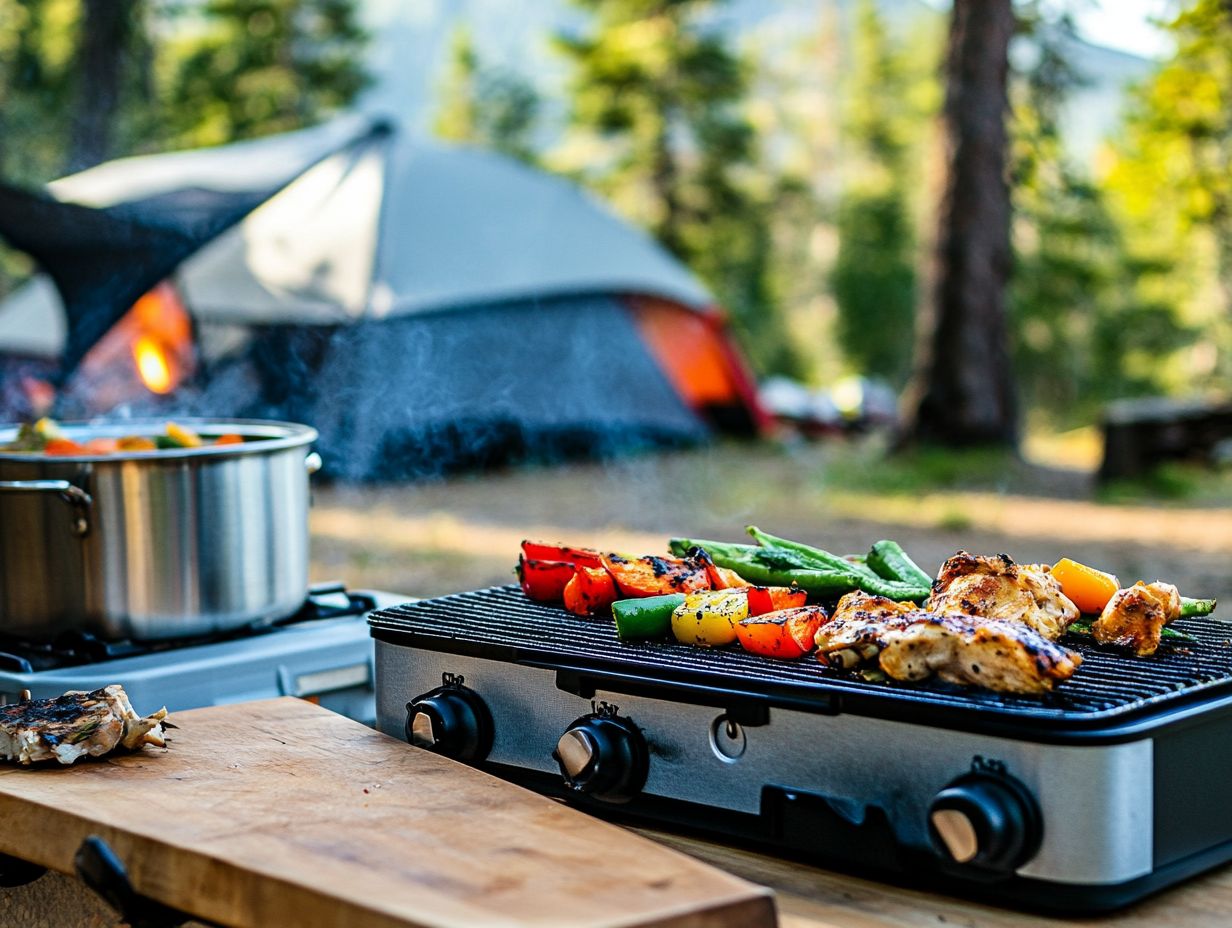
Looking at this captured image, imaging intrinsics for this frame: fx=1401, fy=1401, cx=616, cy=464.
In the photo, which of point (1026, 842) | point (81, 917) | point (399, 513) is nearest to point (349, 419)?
point (399, 513)

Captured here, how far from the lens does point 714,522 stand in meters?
9.40

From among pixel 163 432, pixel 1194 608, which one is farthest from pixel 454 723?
pixel 163 432

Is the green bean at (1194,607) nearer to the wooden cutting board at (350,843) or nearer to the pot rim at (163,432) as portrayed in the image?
the wooden cutting board at (350,843)

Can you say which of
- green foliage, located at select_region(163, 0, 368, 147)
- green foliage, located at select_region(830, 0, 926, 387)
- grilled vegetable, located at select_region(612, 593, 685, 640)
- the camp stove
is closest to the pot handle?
the camp stove

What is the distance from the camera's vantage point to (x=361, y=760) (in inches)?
76.7

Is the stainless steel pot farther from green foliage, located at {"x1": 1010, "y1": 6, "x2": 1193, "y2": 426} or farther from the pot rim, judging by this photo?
green foliage, located at {"x1": 1010, "y1": 6, "x2": 1193, "y2": 426}

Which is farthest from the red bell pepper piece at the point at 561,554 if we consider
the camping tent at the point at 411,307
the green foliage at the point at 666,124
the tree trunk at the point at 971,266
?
the green foliage at the point at 666,124

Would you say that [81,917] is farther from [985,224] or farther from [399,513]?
[985,224]

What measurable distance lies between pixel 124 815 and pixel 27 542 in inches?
44.6

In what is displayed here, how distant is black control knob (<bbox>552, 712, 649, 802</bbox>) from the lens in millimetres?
1780

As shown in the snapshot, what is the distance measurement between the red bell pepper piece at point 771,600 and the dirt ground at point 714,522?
5.16 metres

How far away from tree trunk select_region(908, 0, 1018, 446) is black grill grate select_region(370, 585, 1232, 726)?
9.85 metres

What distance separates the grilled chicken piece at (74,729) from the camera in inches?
73.7

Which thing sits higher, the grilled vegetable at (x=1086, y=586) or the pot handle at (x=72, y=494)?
the pot handle at (x=72, y=494)
